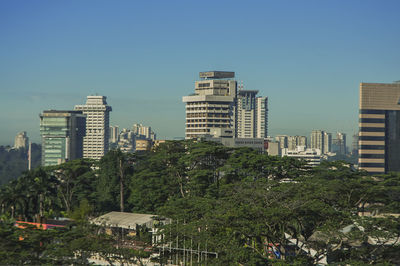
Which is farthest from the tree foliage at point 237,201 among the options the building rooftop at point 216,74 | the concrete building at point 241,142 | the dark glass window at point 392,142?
the building rooftop at point 216,74

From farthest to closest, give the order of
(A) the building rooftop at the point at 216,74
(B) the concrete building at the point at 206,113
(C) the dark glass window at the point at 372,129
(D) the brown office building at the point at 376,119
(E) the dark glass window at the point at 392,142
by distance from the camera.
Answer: (A) the building rooftop at the point at 216,74
(B) the concrete building at the point at 206,113
(E) the dark glass window at the point at 392,142
(C) the dark glass window at the point at 372,129
(D) the brown office building at the point at 376,119

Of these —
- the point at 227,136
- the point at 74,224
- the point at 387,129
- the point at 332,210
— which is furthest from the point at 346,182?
the point at 227,136

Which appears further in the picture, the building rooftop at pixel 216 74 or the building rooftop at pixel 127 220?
the building rooftop at pixel 216 74

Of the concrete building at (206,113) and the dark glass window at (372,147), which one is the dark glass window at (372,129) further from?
the concrete building at (206,113)

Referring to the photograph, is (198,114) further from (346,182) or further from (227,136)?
(346,182)

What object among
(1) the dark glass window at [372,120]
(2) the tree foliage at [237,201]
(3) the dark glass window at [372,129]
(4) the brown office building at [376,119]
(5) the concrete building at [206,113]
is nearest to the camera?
(2) the tree foliage at [237,201]

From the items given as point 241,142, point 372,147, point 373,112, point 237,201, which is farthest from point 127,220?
point 241,142

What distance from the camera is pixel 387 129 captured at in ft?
395

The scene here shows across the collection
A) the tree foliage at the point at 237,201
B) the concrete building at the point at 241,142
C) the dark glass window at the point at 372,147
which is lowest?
the tree foliage at the point at 237,201

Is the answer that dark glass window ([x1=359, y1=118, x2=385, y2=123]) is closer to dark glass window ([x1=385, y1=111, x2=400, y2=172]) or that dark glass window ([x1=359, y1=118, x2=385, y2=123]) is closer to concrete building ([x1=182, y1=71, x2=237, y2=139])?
dark glass window ([x1=385, y1=111, x2=400, y2=172])

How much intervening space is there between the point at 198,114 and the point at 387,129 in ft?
211

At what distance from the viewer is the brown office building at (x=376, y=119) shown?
119000 millimetres

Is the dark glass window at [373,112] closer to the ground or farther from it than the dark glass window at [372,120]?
farther from it

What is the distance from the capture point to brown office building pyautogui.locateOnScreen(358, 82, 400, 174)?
390ft
